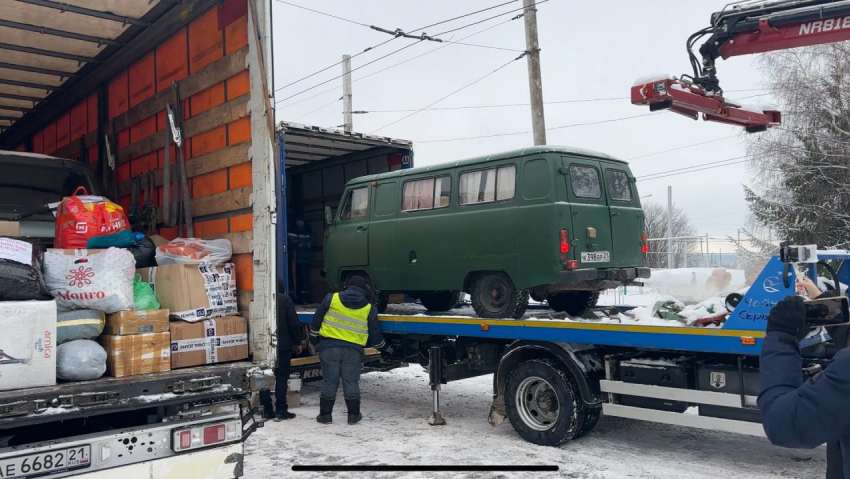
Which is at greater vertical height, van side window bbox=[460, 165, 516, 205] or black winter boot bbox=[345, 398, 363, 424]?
van side window bbox=[460, 165, 516, 205]

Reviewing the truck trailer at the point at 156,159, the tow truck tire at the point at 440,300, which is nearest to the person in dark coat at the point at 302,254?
the tow truck tire at the point at 440,300

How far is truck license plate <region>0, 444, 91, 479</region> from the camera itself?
124 inches

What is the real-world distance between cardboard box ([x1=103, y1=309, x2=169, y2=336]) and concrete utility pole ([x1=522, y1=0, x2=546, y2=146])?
9.21 meters

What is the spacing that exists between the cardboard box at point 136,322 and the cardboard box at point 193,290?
0.72 feet

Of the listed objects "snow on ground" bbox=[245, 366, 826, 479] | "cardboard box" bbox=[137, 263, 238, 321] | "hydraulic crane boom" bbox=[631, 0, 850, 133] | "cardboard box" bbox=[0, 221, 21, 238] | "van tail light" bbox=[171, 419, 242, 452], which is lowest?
"snow on ground" bbox=[245, 366, 826, 479]

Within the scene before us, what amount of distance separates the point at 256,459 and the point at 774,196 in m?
18.8

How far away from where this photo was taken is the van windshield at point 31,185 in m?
5.60

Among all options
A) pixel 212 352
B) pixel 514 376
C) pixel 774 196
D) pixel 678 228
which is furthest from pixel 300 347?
pixel 678 228

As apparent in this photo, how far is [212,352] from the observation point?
14.0ft

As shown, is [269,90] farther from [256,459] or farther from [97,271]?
[256,459]

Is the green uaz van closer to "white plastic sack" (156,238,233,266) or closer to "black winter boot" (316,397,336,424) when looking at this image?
"black winter boot" (316,397,336,424)

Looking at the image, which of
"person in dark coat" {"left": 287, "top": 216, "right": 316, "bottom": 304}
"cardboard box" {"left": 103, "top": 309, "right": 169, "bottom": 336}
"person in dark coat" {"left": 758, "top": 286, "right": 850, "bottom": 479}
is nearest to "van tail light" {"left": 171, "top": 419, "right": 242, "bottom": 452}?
"cardboard box" {"left": 103, "top": 309, "right": 169, "bottom": 336}

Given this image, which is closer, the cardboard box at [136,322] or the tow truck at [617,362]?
the cardboard box at [136,322]

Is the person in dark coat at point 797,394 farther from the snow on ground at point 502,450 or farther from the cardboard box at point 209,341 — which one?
the snow on ground at point 502,450
